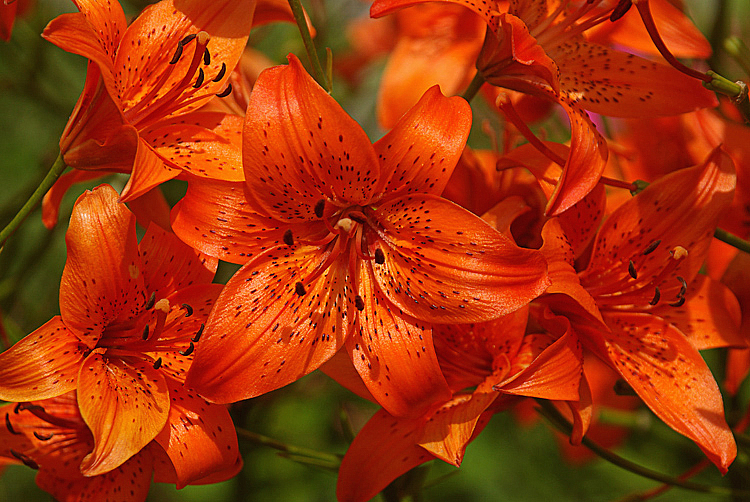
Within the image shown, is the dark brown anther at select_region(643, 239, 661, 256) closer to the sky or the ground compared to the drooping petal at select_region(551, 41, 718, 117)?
closer to the ground

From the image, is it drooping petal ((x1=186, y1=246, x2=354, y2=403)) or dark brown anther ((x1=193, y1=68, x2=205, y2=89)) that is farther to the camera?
dark brown anther ((x1=193, y1=68, x2=205, y2=89))

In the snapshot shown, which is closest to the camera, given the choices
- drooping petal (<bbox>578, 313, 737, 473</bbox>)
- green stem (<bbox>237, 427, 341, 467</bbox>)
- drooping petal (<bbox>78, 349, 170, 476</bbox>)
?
drooping petal (<bbox>78, 349, 170, 476</bbox>)

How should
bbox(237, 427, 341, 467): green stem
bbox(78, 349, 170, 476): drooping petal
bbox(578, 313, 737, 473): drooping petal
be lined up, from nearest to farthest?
bbox(78, 349, 170, 476): drooping petal
bbox(578, 313, 737, 473): drooping petal
bbox(237, 427, 341, 467): green stem

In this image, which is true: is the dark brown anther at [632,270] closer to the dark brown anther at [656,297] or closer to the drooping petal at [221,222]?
the dark brown anther at [656,297]

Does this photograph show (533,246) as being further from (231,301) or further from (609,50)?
(231,301)

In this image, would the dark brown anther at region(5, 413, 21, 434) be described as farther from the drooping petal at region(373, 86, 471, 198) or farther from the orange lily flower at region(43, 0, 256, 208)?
the drooping petal at region(373, 86, 471, 198)

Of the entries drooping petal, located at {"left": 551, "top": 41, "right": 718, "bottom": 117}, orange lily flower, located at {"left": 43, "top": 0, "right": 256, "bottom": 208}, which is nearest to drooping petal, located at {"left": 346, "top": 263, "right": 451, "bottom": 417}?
orange lily flower, located at {"left": 43, "top": 0, "right": 256, "bottom": 208}

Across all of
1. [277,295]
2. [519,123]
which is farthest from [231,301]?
[519,123]

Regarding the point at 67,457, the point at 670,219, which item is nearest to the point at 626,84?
the point at 670,219
